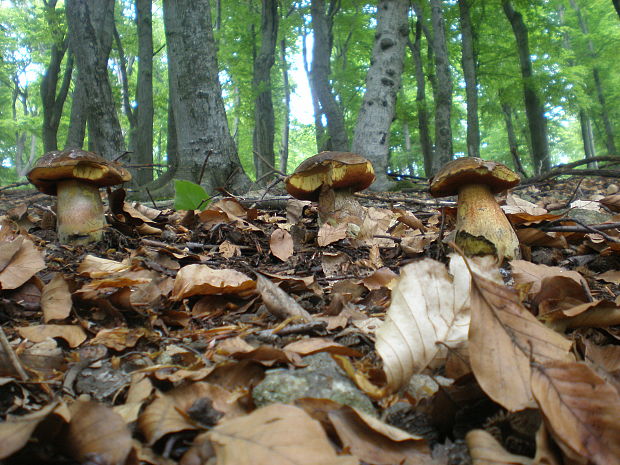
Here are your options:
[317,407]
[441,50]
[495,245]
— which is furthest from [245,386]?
[441,50]

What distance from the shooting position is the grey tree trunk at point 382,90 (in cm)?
564

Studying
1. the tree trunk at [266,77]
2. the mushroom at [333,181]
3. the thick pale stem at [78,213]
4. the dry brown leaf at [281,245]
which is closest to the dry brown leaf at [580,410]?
the dry brown leaf at [281,245]

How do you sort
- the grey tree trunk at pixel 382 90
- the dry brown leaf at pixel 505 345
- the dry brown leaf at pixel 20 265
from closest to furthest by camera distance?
the dry brown leaf at pixel 505 345, the dry brown leaf at pixel 20 265, the grey tree trunk at pixel 382 90

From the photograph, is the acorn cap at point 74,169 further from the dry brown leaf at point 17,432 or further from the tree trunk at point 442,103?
the tree trunk at point 442,103

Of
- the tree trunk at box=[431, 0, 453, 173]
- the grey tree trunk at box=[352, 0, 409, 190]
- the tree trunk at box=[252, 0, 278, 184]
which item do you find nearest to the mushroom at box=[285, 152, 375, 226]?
the grey tree trunk at box=[352, 0, 409, 190]

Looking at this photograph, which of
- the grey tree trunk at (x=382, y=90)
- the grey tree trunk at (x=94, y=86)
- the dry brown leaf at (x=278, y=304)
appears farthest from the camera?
the grey tree trunk at (x=382, y=90)

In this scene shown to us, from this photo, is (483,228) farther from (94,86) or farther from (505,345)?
(94,86)

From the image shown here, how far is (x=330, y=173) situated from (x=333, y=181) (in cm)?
6

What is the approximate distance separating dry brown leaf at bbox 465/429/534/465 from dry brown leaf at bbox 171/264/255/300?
0.97 metres

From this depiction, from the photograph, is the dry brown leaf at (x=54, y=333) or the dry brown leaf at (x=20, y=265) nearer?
the dry brown leaf at (x=54, y=333)

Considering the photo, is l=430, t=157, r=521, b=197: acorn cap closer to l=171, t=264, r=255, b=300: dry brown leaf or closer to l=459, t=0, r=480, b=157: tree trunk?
l=171, t=264, r=255, b=300: dry brown leaf

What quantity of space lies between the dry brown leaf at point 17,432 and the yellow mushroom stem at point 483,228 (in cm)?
185

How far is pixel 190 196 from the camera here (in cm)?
280

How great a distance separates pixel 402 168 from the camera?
24.8 meters
